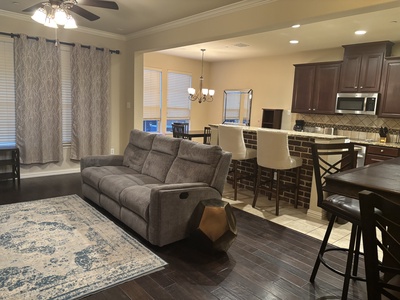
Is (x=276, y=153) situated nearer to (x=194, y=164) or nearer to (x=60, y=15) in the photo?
(x=194, y=164)

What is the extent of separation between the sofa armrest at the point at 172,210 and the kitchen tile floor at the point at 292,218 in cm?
132

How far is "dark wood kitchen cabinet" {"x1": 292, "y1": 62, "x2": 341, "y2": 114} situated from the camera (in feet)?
19.4

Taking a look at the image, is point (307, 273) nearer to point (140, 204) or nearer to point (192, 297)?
point (192, 297)

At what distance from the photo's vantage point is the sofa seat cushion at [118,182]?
10.6 feet

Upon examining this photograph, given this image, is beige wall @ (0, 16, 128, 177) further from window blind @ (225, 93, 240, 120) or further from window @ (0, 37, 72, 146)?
window blind @ (225, 93, 240, 120)

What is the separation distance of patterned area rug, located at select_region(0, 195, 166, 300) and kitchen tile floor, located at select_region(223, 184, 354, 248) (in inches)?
69.2

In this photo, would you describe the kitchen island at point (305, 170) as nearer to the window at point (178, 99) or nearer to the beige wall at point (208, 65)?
the beige wall at point (208, 65)

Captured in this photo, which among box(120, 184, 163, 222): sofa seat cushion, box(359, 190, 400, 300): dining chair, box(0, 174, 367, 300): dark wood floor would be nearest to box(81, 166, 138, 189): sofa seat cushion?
box(120, 184, 163, 222): sofa seat cushion

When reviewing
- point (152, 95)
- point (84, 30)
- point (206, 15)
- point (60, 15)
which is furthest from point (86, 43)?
point (60, 15)

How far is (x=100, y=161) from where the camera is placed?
4.19 m

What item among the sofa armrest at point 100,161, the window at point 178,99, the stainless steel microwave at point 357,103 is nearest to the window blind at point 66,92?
the sofa armrest at point 100,161

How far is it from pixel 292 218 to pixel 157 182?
1.81 meters

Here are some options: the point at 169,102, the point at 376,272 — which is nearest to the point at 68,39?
the point at 169,102

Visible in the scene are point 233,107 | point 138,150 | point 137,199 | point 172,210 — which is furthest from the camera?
point 233,107
